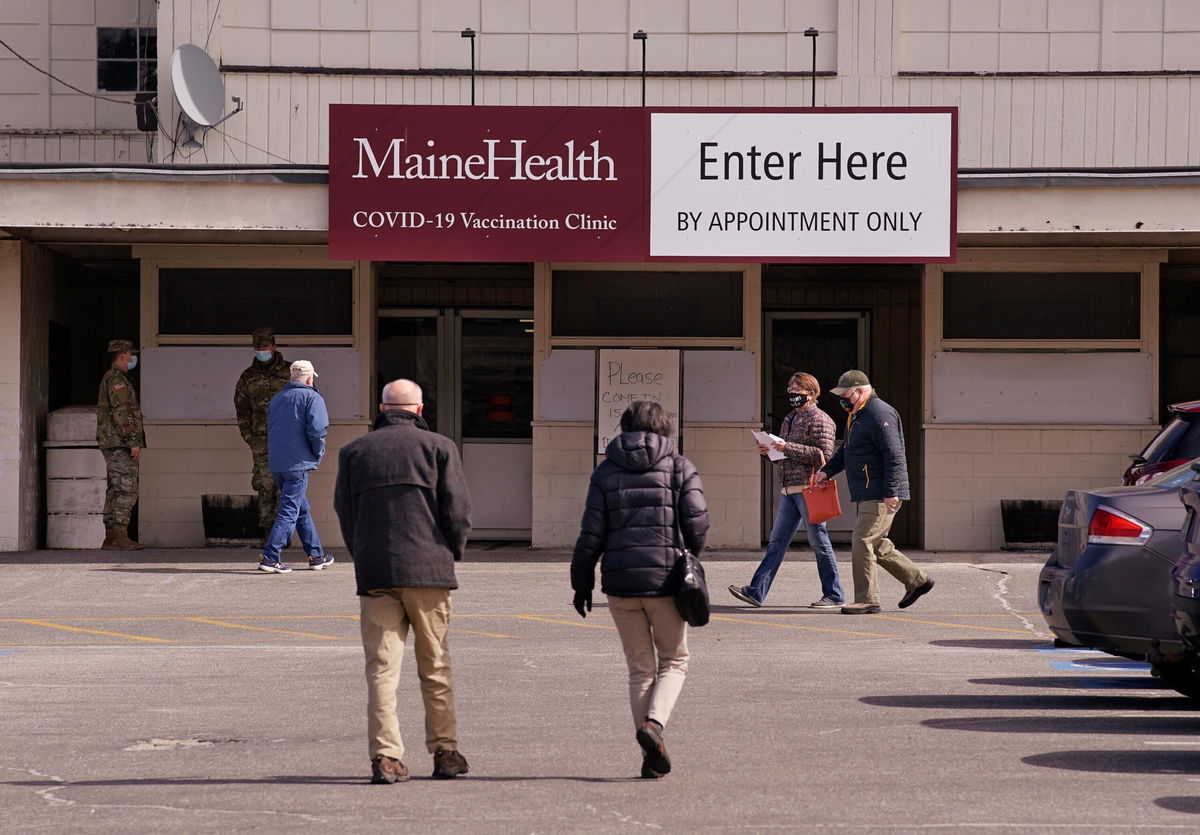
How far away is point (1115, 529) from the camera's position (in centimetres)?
908

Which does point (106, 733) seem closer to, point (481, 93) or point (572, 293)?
point (572, 293)

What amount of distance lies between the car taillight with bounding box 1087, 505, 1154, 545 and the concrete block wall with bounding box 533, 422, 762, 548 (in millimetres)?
8687

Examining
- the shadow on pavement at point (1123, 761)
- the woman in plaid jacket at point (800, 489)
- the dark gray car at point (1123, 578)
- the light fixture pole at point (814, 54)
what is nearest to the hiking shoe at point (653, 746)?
the shadow on pavement at point (1123, 761)

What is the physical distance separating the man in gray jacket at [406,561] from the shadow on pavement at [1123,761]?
254 centimetres

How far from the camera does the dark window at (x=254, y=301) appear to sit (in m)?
18.0

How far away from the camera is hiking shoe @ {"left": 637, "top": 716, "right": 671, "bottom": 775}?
7.04 m

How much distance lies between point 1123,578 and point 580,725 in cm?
289

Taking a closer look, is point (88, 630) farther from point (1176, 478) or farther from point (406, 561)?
point (1176, 478)

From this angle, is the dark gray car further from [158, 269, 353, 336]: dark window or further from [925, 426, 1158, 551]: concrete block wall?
[158, 269, 353, 336]: dark window

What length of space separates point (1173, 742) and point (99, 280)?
15.2 metres

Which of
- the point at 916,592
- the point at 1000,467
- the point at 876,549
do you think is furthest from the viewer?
the point at 1000,467

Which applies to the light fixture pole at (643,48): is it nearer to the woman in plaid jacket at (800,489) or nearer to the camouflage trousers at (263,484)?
the camouflage trousers at (263,484)

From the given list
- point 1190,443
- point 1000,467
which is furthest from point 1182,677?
point 1000,467

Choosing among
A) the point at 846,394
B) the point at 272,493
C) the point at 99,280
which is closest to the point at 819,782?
the point at 846,394
